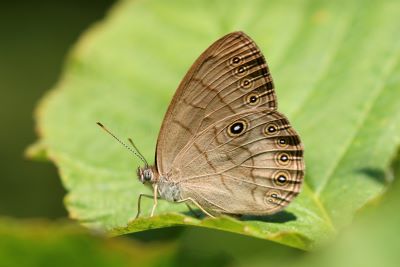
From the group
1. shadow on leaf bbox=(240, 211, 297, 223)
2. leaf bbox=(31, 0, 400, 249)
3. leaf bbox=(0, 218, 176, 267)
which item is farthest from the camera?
leaf bbox=(31, 0, 400, 249)

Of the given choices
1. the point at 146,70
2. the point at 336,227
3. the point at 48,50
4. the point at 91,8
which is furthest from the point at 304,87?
the point at 48,50

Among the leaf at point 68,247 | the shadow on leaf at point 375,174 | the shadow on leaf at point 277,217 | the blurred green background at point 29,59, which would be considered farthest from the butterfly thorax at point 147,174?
the blurred green background at point 29,59

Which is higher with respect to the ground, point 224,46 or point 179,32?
point 179,32

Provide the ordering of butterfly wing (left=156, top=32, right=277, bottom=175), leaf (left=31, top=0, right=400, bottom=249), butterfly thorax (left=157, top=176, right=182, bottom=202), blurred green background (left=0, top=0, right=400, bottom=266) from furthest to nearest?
butterfly thorax (left=157, top=176, right=182, bottom=202) < butterfly wing (left=156, top=32, right=277, bottom=175) < leaf (left=31, top=0, right=400, bottom=249) < blurred green background (left=0, top=0, right=400, bottom=266)

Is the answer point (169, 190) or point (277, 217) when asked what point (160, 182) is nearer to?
point (169, 190)

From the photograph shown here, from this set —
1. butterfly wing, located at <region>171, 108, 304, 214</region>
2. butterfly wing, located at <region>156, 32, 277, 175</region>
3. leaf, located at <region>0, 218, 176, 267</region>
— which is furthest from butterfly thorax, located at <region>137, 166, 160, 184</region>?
leaf, located at <region>0, 218, 176, 267</region>

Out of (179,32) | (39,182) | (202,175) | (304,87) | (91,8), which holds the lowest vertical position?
(39,182)

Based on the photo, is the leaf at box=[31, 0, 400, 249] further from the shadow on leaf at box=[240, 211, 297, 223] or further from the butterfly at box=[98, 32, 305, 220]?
the butterfly at box=[98, 32, 305, 220]

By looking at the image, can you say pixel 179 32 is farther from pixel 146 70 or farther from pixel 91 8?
pixel 91 8
